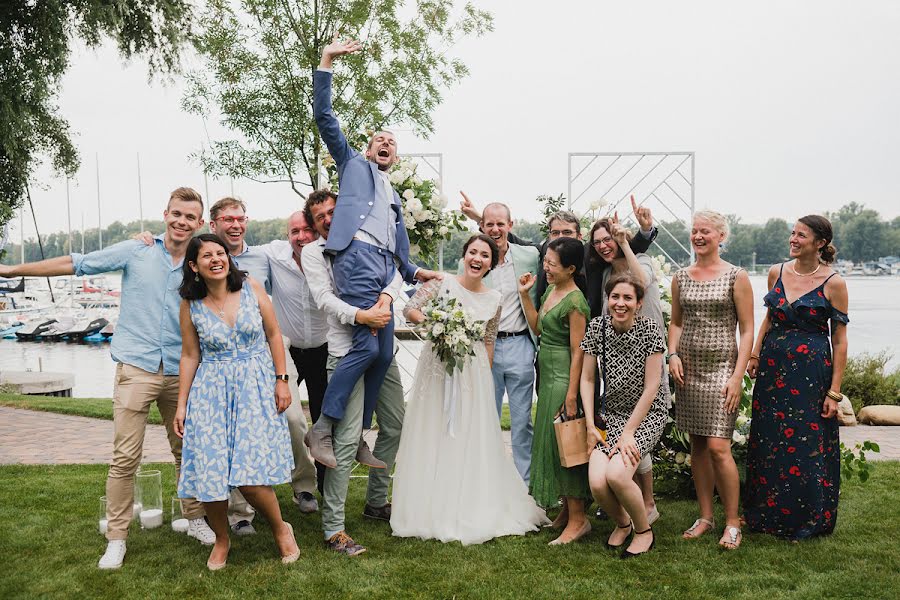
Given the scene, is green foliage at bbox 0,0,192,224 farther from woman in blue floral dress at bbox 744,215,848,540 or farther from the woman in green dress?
woman in blue floral dress at bbox 744,215,848,540

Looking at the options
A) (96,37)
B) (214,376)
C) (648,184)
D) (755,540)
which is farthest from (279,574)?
(96,37)

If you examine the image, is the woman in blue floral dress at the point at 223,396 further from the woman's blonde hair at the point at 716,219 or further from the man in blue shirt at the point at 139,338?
the woman's blonde hair at the point at 716,219

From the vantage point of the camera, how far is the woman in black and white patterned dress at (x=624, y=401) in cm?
438

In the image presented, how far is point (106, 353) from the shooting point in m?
35.8

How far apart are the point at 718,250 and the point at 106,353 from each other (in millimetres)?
36438

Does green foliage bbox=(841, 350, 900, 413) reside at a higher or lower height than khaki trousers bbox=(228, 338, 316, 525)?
lower

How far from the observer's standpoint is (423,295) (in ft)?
16.5

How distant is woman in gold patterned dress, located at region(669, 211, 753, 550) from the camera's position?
4535mm

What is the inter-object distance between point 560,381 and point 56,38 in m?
7.08

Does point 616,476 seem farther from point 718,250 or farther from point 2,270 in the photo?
point 2,270

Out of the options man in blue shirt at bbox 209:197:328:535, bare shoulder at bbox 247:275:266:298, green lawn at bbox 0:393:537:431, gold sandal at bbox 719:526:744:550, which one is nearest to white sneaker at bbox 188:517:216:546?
man in blue shirt at bbox 209:197:328:535

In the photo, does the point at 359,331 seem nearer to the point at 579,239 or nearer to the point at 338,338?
the point at 338,338

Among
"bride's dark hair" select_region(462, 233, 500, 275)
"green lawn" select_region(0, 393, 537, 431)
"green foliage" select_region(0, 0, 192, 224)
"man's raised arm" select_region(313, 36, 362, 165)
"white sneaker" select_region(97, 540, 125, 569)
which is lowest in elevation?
"green lawn" select_region(0, 393, 537, 431)

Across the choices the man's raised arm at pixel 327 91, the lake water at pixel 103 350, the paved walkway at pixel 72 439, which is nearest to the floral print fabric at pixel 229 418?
the man's raised arm at pixel 327 91
